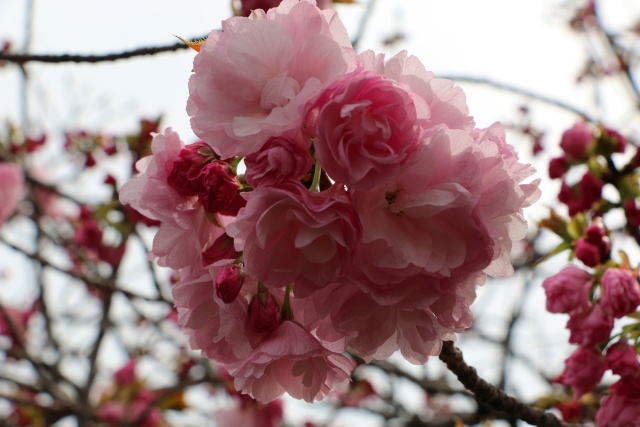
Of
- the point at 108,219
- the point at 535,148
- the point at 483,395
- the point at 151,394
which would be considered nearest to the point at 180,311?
the point at 483,395

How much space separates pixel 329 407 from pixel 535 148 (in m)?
2.60

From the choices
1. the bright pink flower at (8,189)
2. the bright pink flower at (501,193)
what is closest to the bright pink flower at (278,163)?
the bright pink flower at (501,193)

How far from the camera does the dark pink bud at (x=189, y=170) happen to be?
2.97ft

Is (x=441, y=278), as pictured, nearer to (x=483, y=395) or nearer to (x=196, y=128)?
(x=196, y=128)

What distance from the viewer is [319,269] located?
0.80 metres

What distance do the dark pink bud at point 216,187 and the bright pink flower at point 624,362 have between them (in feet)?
3.01

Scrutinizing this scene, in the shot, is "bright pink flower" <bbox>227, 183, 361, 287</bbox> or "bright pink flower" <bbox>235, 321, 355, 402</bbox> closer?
"bright pink flower" <bbox>227, 183, 361, 287</bbox>

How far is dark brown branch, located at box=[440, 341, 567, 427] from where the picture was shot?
1105 mm

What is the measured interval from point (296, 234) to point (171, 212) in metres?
0.23

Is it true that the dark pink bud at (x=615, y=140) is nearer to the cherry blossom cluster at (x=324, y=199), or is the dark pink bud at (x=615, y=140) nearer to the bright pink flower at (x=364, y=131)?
the cherry blossom cluster at (x=324, y=199)

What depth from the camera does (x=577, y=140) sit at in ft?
6.09

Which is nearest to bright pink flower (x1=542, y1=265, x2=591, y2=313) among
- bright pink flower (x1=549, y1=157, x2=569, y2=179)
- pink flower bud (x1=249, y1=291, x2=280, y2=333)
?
bright pink flower (x1=549, y1=157, x2=569, y2=179)

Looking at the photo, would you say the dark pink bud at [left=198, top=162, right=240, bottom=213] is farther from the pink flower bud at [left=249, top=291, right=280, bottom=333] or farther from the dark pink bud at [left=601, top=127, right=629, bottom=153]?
the dark pink bud at [left=601, top=127, right=629, bottom=153]

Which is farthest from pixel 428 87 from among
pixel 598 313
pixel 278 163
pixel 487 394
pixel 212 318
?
pixel 598 313
